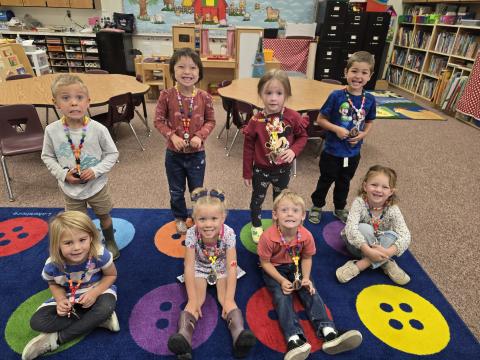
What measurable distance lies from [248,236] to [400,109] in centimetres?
439

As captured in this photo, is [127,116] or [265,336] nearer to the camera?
[265,336]

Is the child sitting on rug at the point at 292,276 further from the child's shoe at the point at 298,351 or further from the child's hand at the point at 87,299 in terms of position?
the child's hand at the point at 87,299

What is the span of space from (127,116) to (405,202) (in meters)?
2.76

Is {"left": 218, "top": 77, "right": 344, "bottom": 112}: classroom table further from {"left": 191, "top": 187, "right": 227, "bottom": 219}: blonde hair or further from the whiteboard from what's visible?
{"left": 191, "top": 187, "right": 227, "bottom": 219}: blonde hair

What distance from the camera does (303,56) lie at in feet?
20.0

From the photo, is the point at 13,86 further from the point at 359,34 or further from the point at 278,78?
the point at 359,34

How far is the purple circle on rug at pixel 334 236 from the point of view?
6.81 ft

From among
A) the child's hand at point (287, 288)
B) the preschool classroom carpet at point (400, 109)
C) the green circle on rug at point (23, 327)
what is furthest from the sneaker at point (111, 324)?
the preschool classroom carpet at point (400, 109)

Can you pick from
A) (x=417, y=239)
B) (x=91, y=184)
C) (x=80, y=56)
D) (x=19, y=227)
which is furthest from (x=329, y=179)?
(x=80, y=56)

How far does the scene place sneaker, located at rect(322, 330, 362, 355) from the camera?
1321 mm


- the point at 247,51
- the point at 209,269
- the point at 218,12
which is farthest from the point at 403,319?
the point at 218,12

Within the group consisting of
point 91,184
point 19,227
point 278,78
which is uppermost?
point 278,78

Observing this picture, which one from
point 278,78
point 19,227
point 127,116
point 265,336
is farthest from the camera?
point 127,116

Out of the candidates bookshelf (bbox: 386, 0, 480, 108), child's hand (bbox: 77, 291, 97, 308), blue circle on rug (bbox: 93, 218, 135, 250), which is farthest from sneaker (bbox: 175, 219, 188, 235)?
bookshelf (bbox: 386, 0, 480, 108)
